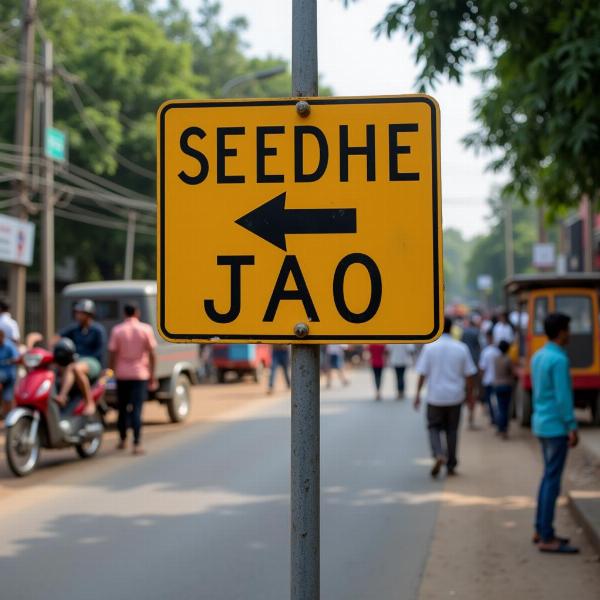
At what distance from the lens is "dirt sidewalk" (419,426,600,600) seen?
6539mm

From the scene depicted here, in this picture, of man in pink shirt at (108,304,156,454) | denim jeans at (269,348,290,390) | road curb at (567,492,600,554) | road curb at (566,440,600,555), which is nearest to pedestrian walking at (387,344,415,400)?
denim jeans at (269,348,290,390)

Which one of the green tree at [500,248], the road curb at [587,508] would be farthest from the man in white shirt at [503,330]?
the green tree at [500,248]

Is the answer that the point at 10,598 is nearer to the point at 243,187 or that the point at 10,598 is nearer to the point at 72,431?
the point at 243,187

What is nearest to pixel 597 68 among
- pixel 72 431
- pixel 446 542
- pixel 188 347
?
pixel 446 542

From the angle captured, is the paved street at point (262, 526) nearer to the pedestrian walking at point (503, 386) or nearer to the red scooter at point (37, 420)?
the red scooter at point (37, 420)

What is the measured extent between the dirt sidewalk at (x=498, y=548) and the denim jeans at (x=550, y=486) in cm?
19

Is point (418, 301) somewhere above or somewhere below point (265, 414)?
above

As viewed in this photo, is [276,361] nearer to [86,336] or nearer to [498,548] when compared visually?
[86,336]

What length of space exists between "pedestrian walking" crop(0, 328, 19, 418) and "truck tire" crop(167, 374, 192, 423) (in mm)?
2557

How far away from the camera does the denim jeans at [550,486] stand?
752 cm

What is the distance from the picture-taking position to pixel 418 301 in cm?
293

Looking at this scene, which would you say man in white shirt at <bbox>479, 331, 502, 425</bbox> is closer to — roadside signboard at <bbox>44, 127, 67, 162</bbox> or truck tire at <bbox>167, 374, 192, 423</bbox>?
truck tire at <bbox>167, 374, 192, 423</bbox>

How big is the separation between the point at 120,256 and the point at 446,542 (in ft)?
107

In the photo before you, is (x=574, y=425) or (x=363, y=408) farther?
(x=363, y=408)
